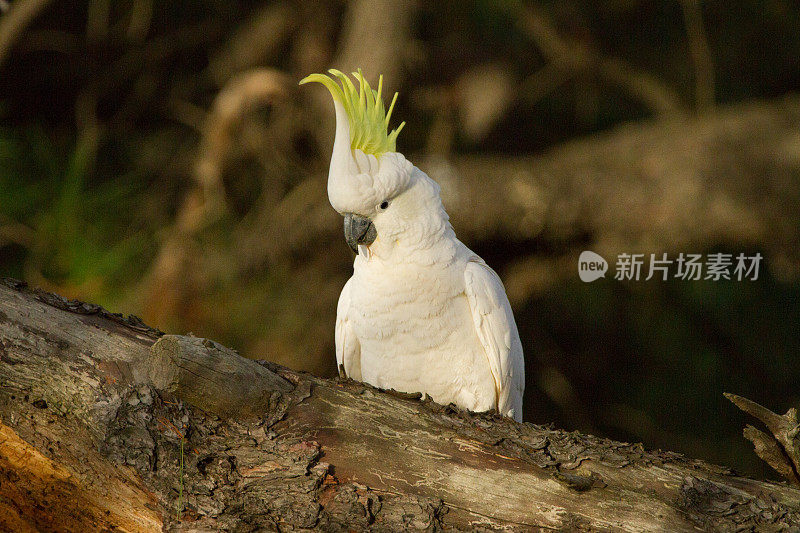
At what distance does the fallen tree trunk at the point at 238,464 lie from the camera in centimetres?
127

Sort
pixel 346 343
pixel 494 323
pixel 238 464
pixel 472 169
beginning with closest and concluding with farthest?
1. pixel 238 464
2. pixel 494 323
3. pixel 346 343
4. pixel 472 169

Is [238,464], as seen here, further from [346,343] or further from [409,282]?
[346,343]

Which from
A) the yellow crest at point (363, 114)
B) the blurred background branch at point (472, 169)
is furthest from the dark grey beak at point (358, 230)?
the blurred background branch at point (472, 169)

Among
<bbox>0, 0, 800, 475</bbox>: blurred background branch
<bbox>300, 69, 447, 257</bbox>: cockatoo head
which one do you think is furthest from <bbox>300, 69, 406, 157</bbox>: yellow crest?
<bbox>0, 0, 800, 475</bbox>: blurred background branch

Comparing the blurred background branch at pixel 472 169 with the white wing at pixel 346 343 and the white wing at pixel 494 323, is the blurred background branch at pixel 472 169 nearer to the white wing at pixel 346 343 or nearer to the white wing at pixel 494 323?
the white wing at pixel 346 343

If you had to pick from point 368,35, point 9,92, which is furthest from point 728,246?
point 9,92

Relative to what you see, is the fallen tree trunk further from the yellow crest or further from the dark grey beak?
the yellow crest

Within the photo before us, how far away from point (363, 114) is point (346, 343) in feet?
2.30

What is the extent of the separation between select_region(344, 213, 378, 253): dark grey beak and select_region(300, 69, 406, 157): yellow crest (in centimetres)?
17

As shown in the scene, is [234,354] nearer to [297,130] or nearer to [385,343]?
[385,343]

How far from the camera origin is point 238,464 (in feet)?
4.31

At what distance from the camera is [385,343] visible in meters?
1.96

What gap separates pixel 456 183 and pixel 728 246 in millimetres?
1473

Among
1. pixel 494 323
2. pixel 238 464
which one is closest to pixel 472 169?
pixel 494 323
